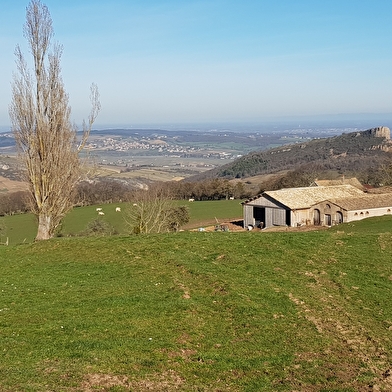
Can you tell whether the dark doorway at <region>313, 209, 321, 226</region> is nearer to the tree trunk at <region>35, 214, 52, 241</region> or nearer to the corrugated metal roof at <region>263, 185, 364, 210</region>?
the corrugated metal roof at <region>263, 185, 364, 210</region>

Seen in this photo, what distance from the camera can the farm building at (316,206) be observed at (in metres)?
46.1

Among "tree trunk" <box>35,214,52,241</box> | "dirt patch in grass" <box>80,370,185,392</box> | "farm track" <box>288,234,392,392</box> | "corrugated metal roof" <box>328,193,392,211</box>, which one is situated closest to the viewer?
"dirt patch in grass" <box>80,370,185,392</box>

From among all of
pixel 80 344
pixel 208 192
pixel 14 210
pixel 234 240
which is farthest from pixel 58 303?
pixel 208 192

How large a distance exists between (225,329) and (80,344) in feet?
13.1

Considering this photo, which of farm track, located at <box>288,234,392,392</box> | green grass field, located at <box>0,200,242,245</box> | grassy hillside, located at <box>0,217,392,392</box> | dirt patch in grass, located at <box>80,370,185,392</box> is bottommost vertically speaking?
green grass field, located at <box>0,200,242,245</box>

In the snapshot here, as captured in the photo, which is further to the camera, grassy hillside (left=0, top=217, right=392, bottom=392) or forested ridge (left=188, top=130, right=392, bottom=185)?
forested ridge (left=188, top=130, right=392, bottom=185)

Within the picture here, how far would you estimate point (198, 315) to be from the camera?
14.2m

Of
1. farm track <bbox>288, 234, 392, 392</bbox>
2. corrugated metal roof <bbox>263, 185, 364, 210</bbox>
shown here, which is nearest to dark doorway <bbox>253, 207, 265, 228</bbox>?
corrugated metal roof <bbox>263, 185, 364, 210</bbox>

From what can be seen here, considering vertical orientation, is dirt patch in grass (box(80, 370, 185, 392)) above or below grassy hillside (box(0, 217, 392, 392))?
above

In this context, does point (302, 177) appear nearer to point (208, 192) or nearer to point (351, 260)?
point (208, 192)

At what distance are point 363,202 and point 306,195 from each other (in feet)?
18.7

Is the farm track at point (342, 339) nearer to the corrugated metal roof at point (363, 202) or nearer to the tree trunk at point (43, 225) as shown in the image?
the tree trunk at point (43, 225)

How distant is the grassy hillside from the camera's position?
1049cm

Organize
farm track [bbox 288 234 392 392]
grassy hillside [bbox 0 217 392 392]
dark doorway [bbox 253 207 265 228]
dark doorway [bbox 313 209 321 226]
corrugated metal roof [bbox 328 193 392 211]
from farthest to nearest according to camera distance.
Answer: dark doorway [bbox 253 207 265 228]
dark doorway [bbox 313 209 321 226]
corrugated metal roof [bbox 328 193 392 211]
farm track [bbox 288 234 392 392]
grassy hillside [bbox 0 217 392 392]
